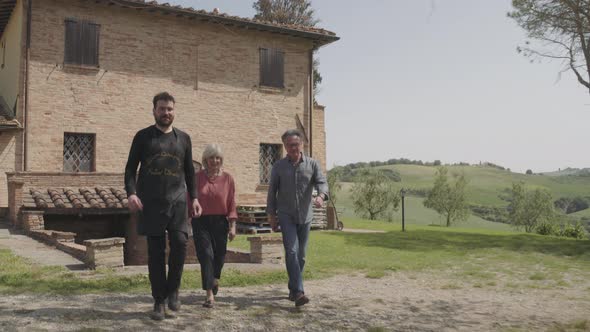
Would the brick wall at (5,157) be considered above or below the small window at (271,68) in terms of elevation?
below

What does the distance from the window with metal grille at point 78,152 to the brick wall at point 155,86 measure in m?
0.29

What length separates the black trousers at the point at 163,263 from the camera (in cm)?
436

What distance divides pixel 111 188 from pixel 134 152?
9583 millimetres

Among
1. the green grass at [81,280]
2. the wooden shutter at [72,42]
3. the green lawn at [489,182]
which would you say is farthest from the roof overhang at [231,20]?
the green lawn at [489,182]

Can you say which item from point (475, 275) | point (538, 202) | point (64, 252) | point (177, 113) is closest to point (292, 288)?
point (475, 275)

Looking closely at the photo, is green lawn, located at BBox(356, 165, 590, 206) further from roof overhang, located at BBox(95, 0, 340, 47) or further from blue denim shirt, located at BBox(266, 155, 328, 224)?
blue denim shirt, located at BBox(266, 155, 328, 224)

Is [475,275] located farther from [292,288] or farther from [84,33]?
[84,33]

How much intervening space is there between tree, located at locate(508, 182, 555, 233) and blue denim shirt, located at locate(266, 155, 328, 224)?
47716mm

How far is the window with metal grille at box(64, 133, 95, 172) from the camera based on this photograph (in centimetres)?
1456

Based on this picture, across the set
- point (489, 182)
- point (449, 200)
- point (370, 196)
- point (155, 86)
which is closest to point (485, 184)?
point (489, 182)

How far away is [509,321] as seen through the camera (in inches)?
185

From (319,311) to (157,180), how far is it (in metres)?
1.99

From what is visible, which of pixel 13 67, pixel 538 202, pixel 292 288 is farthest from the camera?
pixel 538 202

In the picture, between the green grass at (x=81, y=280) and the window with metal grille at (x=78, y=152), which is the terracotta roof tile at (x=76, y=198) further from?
the green grass at (x=81, y=280)
